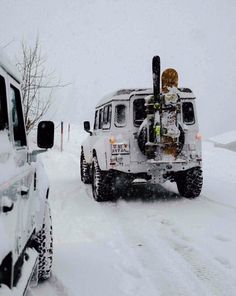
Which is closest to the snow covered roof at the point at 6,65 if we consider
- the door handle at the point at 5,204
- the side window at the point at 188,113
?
the door handle at the point at 5,204

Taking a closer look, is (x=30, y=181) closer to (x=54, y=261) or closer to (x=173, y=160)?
(x=54, y=261)

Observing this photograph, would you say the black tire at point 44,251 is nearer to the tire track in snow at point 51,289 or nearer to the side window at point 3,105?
the tire track in snow at point 51,289

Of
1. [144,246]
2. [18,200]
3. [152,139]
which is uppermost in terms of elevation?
[152,139]

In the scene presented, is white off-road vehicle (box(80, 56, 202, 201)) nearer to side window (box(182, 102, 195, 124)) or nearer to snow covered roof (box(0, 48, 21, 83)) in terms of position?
side window (box(182, 102, 195, 124))

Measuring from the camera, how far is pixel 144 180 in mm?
7461

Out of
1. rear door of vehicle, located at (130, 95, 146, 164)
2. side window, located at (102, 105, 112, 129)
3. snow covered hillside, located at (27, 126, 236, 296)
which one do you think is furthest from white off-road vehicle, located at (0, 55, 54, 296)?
side window, located at (102, 105, 112, 129)

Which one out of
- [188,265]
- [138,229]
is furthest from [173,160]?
[188,265]

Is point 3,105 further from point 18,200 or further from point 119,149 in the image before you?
point 119,149

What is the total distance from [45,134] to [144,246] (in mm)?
2204

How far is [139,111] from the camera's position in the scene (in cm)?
723

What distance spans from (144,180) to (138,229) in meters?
2.25

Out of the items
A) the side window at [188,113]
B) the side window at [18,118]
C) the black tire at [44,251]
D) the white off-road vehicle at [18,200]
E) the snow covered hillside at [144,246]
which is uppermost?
the side window at [188,113]

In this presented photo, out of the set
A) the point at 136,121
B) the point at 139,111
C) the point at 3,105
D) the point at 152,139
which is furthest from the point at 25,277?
the point at 139,111

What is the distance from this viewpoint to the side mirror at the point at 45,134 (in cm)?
303
